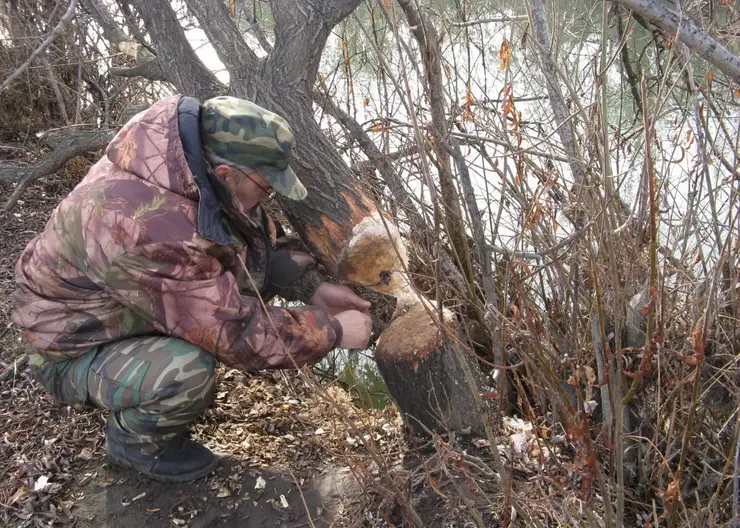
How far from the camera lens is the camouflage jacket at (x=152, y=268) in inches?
79.9

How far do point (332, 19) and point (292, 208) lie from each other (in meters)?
0.82

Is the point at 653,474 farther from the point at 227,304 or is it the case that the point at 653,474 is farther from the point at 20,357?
the point at 20,357

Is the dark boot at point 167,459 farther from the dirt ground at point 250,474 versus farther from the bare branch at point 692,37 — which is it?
the bare branch at point 692,37

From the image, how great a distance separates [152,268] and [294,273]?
764 mm

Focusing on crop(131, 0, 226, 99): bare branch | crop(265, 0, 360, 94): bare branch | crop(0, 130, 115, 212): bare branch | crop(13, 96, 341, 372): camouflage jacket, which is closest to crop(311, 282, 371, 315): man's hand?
crop(13, 96, 341, 372): camouflage jacket

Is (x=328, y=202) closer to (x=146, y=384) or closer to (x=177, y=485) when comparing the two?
(x=146, y=384)

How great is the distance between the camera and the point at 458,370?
2.35 m

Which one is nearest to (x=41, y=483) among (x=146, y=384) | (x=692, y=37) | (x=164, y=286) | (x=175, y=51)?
(x=146, y=384)

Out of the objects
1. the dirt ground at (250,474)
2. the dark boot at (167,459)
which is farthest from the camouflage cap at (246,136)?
the dark boot at (167,459)

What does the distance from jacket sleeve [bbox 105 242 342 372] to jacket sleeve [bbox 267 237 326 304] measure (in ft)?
1.47

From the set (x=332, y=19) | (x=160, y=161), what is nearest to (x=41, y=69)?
(x=332, y=19)

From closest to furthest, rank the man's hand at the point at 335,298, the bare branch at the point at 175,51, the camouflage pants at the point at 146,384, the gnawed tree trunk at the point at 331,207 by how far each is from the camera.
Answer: the camouflage pants at the point at 146,384, the gnawed tree trunk at the point at 331,207, the man's hand at the point at 335,298, the bare branch at the point at 175,51

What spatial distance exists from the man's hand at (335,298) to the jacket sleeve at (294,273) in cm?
4

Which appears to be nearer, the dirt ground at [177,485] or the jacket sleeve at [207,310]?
the jacket sleeve at [207,310]
